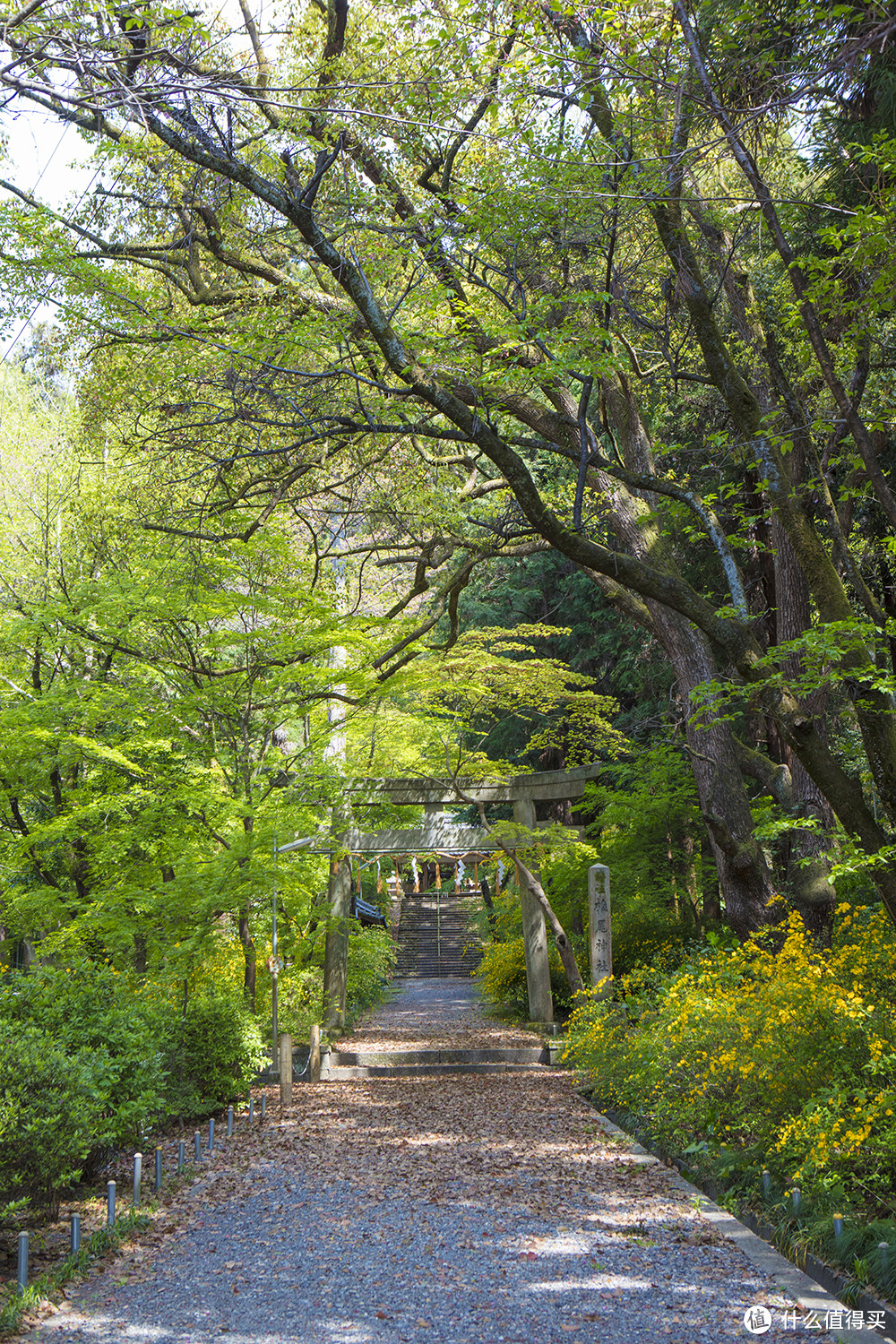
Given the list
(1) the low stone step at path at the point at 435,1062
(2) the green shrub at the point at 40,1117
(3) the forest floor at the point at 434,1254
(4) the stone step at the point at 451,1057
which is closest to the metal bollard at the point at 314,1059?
(1) the low stone step at path at the point at 435,1062

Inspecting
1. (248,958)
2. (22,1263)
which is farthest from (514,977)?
(22,1263)

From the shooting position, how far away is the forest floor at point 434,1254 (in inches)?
142

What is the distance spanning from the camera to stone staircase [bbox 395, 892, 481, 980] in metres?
24.5

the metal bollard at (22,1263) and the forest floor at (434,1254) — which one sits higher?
the metal bollard at (22,1263)

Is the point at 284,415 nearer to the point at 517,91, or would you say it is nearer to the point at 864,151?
the point at 517,91

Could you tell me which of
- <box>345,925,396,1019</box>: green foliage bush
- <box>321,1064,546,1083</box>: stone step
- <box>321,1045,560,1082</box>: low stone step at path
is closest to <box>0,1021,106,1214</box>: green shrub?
<box>321,1064,546,1083</box>: stone step

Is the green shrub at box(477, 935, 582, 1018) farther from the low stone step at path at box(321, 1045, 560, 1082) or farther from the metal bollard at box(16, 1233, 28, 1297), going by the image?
the metal bollard at box(16, 1233, 28, 1297)

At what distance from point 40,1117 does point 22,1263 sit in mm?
651

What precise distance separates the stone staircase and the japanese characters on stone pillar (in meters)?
12.5

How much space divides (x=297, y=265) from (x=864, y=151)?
5727 millimetres

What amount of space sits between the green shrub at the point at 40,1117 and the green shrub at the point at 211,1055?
92.4 inches

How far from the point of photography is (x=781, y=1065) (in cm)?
500

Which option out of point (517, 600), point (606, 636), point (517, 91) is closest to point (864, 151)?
point (517, 91)

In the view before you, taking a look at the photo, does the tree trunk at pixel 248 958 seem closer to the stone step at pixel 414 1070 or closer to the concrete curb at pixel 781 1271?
the stone step at pixel 414 1070
